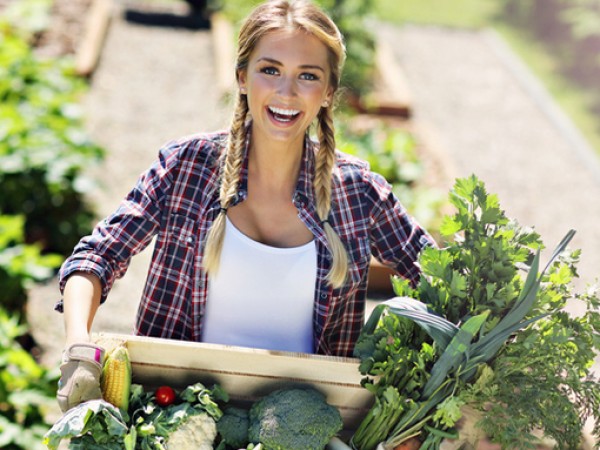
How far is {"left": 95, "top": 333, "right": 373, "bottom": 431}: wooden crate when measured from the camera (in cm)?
209

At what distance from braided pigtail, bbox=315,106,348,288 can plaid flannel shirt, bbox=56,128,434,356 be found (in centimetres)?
3

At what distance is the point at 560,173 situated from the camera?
7617mm

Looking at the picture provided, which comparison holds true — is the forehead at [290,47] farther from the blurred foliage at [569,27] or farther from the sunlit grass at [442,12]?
the sunlit grass at [442,12]

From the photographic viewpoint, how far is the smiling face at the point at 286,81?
228 cm

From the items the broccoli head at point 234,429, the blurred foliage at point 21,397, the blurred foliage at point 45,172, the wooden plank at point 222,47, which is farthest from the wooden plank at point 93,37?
the broccoli head at point 234,429

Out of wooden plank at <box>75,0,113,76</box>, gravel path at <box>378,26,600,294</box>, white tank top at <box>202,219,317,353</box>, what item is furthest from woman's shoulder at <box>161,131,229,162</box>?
wooden plank at <box>75,0,113,76</box>

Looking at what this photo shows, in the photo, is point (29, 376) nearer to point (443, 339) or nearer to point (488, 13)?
point (443, 339)

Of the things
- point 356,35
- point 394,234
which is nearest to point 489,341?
point 394,234

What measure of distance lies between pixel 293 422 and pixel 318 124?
36.1 inches

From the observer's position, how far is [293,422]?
79.2 inches

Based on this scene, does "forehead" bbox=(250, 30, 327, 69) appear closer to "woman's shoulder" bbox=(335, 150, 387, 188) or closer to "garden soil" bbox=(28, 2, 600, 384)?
"woman's shoulder" bbox=(335, 150, 387, 188)

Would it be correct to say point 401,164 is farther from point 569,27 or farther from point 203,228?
point 569,27

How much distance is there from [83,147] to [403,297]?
382cm

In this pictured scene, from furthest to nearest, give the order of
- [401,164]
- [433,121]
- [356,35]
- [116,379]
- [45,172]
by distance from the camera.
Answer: [433,121] < [356,35] < [401,164] < [45,172] < [116,379]
